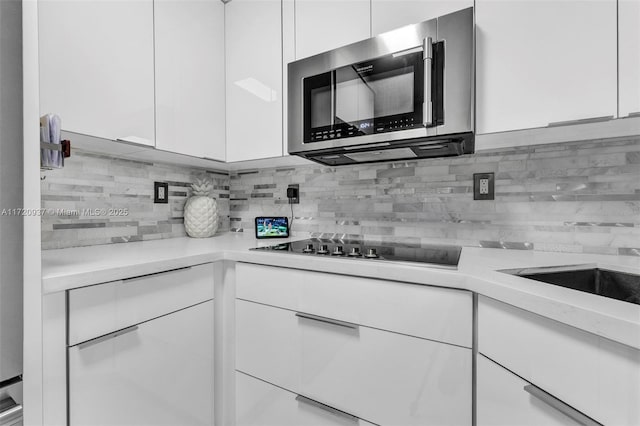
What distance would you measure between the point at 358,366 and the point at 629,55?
50.7 inches

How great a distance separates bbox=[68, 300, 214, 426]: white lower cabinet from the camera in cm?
90

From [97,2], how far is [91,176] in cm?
75

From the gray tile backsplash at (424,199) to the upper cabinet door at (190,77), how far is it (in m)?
0.37

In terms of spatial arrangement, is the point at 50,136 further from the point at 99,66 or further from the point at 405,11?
the point at 405,11

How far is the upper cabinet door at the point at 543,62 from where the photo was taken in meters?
0.92

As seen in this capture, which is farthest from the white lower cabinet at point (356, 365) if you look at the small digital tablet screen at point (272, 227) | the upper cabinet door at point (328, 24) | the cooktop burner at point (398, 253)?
the upper cabinet door at point (328, 24)

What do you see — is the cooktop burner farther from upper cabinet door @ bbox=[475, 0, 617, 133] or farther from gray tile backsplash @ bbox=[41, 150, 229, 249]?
gray tile backsplash @ bbox=[41, 150, 229, 249]

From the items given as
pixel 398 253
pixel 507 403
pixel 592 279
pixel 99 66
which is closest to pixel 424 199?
pixel 398 253

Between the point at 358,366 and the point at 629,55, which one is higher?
the point at 629,55

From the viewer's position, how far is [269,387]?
1.23 metres

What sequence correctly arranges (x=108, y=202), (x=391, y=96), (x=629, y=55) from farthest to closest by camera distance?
(x=108, y=202) < (x=391, y=96) < (x=629, y=55)

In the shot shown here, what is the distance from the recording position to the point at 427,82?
1.04 metres

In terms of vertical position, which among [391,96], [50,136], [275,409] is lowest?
[275,409]

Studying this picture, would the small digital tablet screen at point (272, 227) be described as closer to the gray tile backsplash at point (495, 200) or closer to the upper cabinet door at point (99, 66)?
the gray tile backsplash at point (495, 200)
